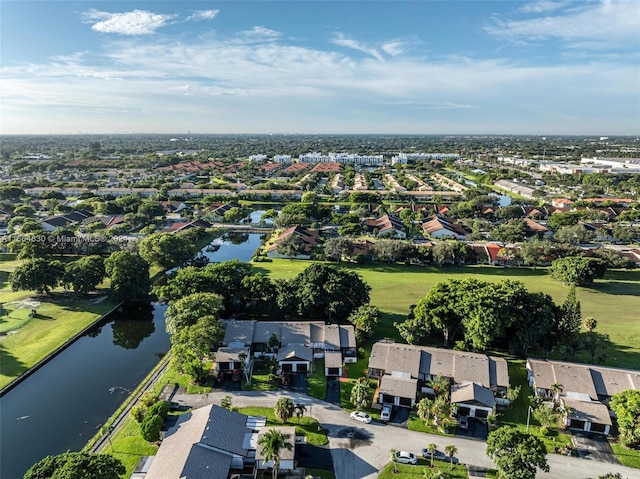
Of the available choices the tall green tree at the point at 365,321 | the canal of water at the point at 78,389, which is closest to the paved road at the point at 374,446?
the canal of water at the point at 78,389

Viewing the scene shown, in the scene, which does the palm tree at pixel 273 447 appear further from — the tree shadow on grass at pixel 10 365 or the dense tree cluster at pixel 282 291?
the tree shadow on grass at pixel 10 365

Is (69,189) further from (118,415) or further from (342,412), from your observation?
(342,412)

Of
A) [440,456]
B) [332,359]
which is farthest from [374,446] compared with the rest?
[332,359]

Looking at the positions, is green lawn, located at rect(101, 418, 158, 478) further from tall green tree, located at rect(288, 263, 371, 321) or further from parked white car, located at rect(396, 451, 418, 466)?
tall green tree, located at rect(288, 263, 371, 321)

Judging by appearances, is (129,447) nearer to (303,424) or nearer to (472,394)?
(303,424)

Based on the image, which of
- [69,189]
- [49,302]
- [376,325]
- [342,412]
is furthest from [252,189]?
[342,412]
